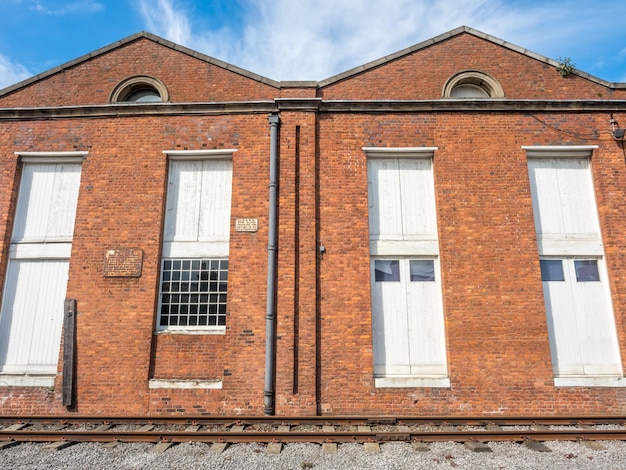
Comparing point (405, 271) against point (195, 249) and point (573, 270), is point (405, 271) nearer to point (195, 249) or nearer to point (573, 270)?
point (573, 270)

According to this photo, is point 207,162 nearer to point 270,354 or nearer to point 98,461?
point 270,354

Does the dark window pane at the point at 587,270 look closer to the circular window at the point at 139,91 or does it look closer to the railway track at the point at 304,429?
the railway track at the point at 304,429

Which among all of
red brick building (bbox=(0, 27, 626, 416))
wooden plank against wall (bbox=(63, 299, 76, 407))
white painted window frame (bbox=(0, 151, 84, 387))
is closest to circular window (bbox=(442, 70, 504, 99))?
red brick building (bbox=(0, 27, 626, 416))

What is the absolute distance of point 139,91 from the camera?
942 cm

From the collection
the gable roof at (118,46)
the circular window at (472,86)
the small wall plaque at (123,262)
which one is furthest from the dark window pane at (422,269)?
the gable roof at (118,46)

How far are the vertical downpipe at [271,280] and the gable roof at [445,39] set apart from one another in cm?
A: 188

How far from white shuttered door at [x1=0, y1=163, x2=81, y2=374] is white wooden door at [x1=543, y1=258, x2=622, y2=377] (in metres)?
10.5

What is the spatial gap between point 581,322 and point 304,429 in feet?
20.2

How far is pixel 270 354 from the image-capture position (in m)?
7.34

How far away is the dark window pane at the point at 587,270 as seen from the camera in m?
8.15

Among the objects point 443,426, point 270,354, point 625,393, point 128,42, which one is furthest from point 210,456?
point 128,42

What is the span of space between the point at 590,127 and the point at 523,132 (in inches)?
61.5

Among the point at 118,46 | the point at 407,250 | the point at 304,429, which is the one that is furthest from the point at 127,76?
the point at 304,429

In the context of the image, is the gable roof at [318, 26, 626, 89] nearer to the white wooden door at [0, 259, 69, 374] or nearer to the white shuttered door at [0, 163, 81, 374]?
the white shuttered door at [0, 163, 81, 374]
